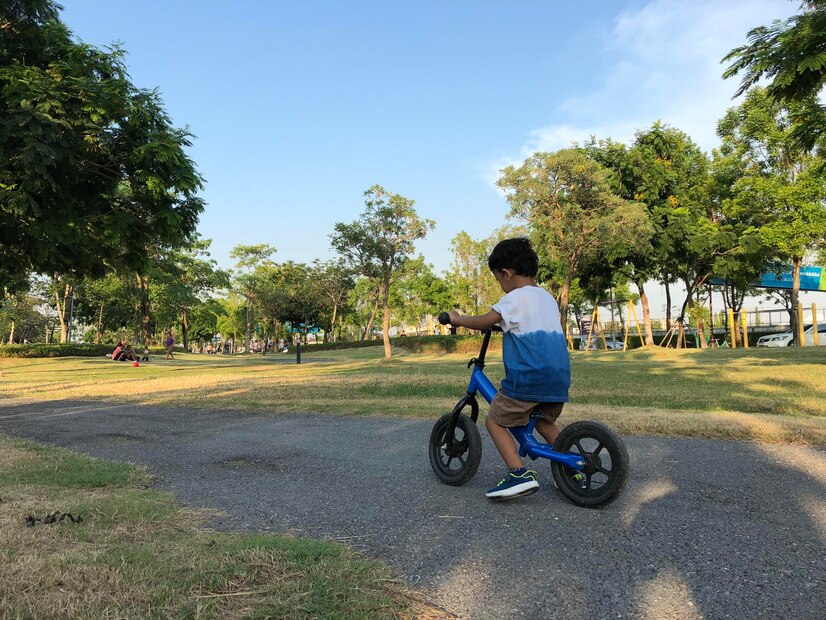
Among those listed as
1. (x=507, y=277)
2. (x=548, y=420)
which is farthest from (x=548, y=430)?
(x=507, y=277)

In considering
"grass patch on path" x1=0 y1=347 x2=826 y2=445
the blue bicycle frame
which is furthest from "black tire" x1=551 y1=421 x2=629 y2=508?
"grass patch on path" x1=0 y1=347 x2=826 y2=445

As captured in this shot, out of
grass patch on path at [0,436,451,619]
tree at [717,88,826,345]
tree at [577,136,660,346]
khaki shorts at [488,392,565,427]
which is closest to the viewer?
grass patch on path at [0,436,451,619]

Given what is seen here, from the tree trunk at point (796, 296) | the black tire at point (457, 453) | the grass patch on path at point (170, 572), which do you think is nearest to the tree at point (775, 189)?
the tree trunk at point (796, 296)

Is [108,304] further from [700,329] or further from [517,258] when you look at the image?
[517,258]

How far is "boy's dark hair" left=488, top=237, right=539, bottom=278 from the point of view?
3.84 metres

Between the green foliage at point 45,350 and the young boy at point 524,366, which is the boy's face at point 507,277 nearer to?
the young boy at point 524,366

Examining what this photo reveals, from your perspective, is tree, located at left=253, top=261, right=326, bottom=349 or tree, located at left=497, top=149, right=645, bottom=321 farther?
tree, located at left=253, top=261, right=326, bottom=349

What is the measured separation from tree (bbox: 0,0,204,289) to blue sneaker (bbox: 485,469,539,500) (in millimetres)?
5889

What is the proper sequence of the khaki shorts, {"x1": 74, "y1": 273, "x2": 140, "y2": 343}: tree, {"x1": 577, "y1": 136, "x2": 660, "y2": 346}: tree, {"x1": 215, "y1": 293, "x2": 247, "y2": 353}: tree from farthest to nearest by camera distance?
{"x1": 215, "y1": 293, "x2": 247, "y2": 353}: tree < {"x1": 74, "y1": 273, "x2": 140, "y2": 343}: tree < {"x1": 577, "y1": 136, "x2": 660, "y2": 346}: tree < the khaki shorts

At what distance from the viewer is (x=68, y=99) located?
22.5ft

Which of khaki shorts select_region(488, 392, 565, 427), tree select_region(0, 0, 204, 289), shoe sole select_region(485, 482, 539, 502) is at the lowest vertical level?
shoe sole select_region(485, 482, 539, 502)

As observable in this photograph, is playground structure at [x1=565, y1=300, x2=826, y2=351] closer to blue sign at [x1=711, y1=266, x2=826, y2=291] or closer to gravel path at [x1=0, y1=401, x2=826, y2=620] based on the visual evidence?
blue sign at [x1=711, y1=266, x2=826, y2=291]

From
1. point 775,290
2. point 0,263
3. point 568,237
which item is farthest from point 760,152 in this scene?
point 0,263

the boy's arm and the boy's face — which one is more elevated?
the boy's face
